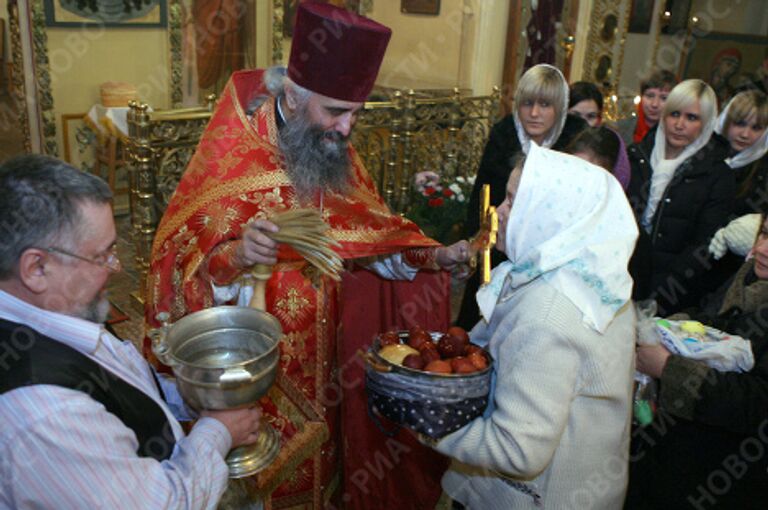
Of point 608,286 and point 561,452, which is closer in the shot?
point 608,286

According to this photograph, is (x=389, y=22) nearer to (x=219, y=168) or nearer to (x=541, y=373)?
(x=219, y=168)

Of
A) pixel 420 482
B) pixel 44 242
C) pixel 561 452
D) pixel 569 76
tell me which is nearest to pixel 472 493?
pixel 561 452

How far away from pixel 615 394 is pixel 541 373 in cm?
26

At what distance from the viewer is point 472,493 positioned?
1879 mm

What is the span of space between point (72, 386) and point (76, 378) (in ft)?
0.06

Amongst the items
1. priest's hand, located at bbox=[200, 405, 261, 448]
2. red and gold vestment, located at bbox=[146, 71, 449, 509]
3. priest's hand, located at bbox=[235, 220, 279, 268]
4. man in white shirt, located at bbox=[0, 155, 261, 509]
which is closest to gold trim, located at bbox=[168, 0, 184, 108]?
red and gold vestment, located at bbox=[146, 71, 449, 509]

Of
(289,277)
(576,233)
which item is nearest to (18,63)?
(289,277)

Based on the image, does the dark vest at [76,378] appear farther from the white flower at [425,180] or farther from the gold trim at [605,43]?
the gold trim at [605,43]

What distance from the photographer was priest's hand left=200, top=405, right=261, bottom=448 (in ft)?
4.84

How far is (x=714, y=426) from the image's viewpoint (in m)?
2.04

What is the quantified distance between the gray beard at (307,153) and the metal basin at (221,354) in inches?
30.7

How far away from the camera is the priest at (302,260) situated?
84.3 inches

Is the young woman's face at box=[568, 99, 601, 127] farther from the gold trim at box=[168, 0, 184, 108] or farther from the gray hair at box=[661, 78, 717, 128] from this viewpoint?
the gold trim at box=[168, 0, 184, 108]

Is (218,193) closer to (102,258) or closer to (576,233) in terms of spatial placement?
(102,258)
